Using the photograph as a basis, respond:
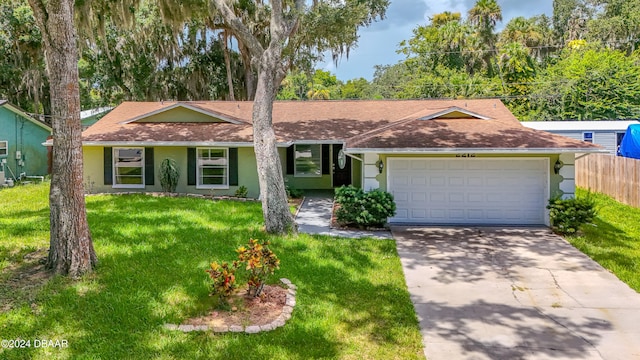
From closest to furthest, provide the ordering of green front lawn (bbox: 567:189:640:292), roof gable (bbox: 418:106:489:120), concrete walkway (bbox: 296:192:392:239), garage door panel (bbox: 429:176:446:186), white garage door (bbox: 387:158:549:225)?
1. green front lawn (bbox: 567:189:640:292)
2. concrete walkway (bbox: 296:192:392:239)
3. white garage door (bbox: 387:158:549:225)
4. garage door panel (bbox: 429:176:446:186)
5. roof gable (bbox: 418:106:489:120)

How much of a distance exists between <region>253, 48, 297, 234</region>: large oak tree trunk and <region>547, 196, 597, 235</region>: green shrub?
6.28m

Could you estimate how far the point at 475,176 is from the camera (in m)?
11.4

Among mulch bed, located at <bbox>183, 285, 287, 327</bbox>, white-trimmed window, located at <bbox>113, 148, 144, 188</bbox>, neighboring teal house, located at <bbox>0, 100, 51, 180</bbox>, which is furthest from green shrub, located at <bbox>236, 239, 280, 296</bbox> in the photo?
neighboring teal house, located at <bbox>0, 100, 51, 180</bbox>

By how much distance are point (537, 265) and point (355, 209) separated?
168 inches

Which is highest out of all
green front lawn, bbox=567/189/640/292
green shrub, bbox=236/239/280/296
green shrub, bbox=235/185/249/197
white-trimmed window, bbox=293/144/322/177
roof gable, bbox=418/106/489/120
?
roof gable, bbox=418/106/489/120

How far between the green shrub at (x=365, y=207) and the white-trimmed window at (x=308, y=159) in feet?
19.4

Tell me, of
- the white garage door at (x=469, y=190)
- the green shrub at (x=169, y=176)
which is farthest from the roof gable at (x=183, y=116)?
the white garage door at (x=469, y=190)

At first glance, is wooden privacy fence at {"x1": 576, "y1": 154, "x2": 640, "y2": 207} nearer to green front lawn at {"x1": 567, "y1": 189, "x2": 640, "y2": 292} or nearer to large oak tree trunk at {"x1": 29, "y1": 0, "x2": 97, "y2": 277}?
green front lawn at {"x1": 567, "y1": 189, "x2": 640, "y2": 292}

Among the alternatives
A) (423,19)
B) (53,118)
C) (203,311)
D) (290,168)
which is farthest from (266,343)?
(423,19)

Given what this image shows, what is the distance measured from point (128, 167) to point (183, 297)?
10.9 m

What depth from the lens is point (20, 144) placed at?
20.2m

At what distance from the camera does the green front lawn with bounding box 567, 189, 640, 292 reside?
7.70 m

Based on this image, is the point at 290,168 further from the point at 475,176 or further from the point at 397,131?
the point at 475,176

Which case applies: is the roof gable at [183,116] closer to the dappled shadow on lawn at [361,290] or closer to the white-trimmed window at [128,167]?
the white-trimmed window at [128,167]
